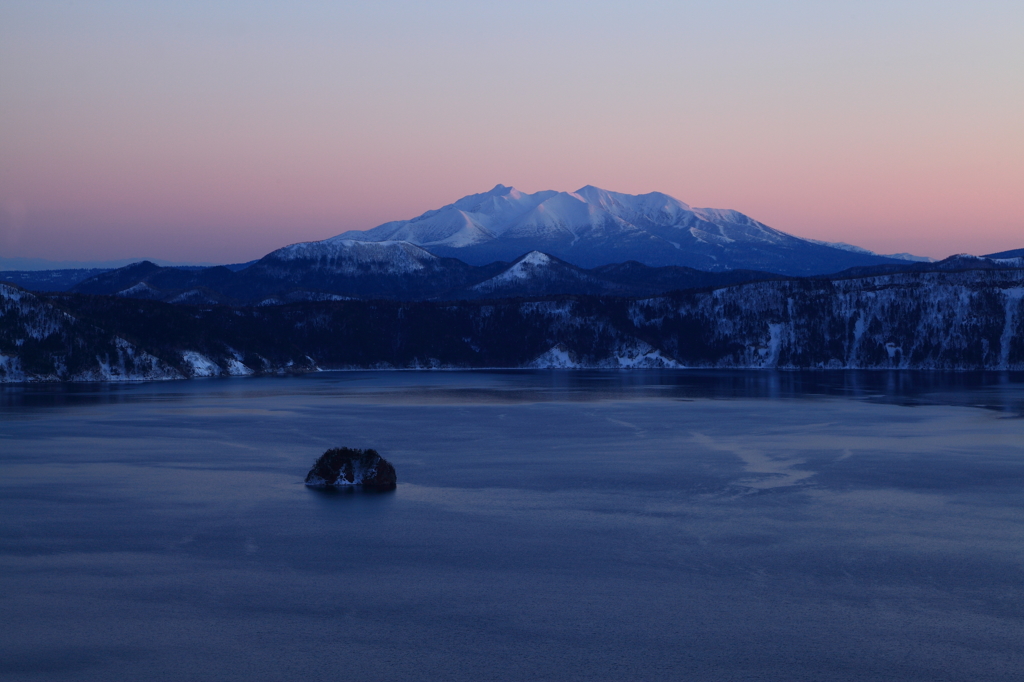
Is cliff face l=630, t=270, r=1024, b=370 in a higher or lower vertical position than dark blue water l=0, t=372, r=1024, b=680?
higher

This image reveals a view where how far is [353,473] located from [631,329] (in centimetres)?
12217

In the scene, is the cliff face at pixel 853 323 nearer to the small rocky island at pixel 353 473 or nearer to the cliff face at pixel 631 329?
the cliff face at pixel 631 329

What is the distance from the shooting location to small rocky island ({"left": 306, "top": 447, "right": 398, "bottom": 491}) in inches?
1551

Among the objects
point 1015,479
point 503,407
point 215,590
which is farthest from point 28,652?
point 503,407

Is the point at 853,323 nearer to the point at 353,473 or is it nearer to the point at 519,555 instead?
the point at 353,473

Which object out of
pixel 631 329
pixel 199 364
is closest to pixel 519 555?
pixel 199 364

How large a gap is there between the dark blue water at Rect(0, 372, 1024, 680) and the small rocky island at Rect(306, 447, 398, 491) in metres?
0.78

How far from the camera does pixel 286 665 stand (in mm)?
19406

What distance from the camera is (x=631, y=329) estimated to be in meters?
159

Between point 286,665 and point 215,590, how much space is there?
5.79m

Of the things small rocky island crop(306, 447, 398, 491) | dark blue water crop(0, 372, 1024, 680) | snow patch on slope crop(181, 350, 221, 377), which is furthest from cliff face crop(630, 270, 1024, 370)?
small rocky island crop(306, 447, 398, 491)

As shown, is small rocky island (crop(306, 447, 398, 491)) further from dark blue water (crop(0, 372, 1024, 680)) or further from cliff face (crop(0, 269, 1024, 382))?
cliff face (crop(0, 269, 1024, 382))

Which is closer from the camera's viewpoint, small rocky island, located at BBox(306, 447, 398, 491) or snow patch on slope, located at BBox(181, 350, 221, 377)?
small rocky island, located at BBox(306, 447, 398, 491)

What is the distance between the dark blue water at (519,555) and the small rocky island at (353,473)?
0.78 meters
